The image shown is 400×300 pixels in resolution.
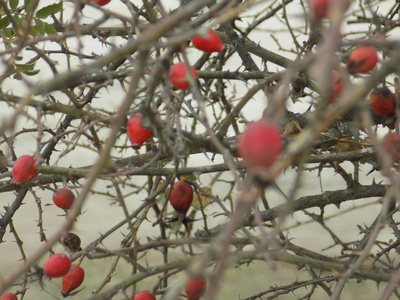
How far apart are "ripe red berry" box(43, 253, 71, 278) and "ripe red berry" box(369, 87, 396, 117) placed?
2.06 ft

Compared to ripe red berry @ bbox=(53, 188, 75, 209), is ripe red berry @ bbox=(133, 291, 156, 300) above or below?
below

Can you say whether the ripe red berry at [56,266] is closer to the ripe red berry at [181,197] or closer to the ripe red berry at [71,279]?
the ripe red berry at [71,279]

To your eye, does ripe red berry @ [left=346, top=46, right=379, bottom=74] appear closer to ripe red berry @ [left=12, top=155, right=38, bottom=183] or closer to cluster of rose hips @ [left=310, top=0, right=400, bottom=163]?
cluster of rose hips @ [left=310, top=0, right=400, bottom=163]

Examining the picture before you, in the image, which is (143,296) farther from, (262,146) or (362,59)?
(262,146)

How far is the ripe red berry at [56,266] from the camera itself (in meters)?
1.09

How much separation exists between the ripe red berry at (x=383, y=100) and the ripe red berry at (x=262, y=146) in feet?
2.11

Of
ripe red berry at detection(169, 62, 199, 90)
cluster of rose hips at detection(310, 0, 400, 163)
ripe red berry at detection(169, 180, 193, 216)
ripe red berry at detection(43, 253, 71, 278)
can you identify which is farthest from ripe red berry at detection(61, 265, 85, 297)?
cluster of rose hips at detection(310, 0, 400, 163)

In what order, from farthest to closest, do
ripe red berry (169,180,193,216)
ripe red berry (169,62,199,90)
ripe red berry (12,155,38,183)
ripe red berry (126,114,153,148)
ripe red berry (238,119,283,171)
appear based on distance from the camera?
ripe red berry (169,180,193,216)
ripe red berry (12,155,38,183)
ripe red berry (126,114,153,148)
ripe red berry (169,62,199,90)
ripe red berry (238,119,283,171)

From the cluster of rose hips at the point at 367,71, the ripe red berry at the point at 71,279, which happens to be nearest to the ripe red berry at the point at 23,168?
the ripe red berry at the point at 71,279

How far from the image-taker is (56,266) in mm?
1098

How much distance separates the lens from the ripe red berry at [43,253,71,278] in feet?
3.58

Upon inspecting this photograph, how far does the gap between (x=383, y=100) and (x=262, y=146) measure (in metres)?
0.66

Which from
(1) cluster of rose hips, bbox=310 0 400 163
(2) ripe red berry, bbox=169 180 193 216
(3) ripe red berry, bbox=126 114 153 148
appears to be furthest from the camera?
(2) ripe red berry, bbox=169 180 193 216

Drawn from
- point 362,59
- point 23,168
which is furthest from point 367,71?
point 23,168
